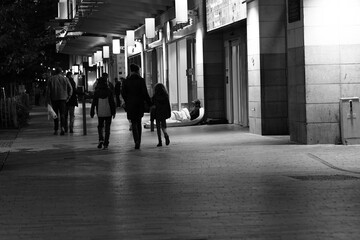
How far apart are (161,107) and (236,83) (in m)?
7.09

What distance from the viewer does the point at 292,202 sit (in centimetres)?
983

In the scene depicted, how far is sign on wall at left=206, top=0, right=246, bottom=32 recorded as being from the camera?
22203mm

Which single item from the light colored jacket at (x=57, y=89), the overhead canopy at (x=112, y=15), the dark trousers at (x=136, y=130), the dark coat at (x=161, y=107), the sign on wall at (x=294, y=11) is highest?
the overhead canopy at (x=112, y=15)

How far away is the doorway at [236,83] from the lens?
24.3 meters

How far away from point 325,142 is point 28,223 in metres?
9.49

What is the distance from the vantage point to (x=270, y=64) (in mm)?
20500

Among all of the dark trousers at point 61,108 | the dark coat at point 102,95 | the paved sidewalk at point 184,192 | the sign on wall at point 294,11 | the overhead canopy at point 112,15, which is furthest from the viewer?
the overhead canopy at point 112,15

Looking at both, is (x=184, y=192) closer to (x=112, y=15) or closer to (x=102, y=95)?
(x=102, y=95)

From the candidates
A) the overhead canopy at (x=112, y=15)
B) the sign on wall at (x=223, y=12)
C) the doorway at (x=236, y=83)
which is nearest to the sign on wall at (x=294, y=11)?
the sign on wall at (x=223, y=12)

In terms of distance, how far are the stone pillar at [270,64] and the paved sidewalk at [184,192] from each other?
202 cm

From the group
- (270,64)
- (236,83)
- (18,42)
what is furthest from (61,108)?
(270,64)

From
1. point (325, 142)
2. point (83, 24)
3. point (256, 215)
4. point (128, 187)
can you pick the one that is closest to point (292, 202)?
point (256, 215)

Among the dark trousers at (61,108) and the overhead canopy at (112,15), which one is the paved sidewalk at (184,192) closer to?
the dark trousers at (61,108)

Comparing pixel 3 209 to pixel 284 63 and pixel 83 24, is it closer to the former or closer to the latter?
pixel 284 63
